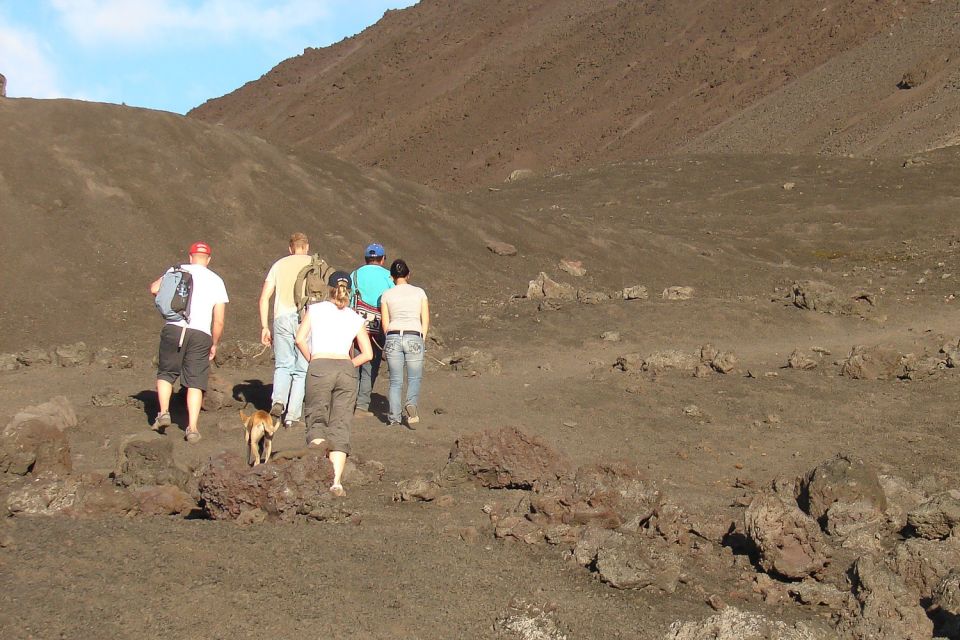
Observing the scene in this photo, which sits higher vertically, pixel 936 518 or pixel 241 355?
pixel 241 355

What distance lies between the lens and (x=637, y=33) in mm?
70062

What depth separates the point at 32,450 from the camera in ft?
21.8

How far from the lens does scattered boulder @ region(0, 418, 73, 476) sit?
6570 mm

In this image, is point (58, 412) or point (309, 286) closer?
point (309, 286)

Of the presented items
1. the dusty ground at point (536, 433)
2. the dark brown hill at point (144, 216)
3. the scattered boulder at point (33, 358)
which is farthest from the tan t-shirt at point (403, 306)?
the dark brown hill at point (144, 216)

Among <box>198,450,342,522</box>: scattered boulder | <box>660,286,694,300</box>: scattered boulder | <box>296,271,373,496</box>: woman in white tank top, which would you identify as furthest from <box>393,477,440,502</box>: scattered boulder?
<box>660,286,694,300</box>: scattered boulder

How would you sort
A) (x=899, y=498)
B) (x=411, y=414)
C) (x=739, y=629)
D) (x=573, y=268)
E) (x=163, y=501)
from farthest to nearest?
(x=573, y=268)
(x=411, y=414)
(x=899, y=498)
(x=163, y=501)
(x=739, y=629)

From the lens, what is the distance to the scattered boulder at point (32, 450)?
6570 mm

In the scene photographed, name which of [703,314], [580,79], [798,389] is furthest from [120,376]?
[580,79]

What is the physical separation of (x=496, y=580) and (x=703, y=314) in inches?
427

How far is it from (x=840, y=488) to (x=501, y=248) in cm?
1484

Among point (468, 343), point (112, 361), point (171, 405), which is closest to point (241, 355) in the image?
point (112, 361)

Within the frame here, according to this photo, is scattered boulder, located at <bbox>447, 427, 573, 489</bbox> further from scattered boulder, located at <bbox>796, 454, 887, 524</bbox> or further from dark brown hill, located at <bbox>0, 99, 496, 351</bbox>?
dark brown hill, located at <bbox>0, 99, 496, 351</bbox>

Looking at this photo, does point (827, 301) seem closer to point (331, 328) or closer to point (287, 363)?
point (287, 363)
